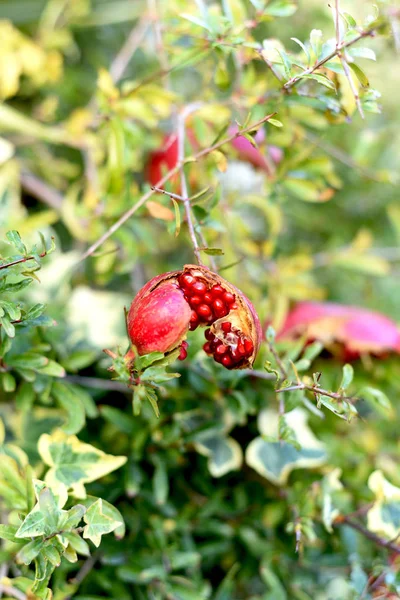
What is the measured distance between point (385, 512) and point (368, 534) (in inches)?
1.1

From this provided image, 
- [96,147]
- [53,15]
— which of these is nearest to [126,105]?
[96,147]

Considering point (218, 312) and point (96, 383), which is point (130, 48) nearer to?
point (96, 383)

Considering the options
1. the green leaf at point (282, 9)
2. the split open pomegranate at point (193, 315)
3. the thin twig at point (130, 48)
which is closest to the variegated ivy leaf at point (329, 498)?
the split open pomegranate at point (193, 315)

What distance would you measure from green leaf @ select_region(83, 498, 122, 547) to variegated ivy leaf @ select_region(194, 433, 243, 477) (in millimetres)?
220

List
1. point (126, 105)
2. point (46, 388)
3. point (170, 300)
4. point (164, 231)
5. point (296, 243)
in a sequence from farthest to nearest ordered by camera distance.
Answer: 1. point (296, 243)
2. point (164, 231)
3. point (126, 105)
4. point (46, 388)
5. point (170, 300)

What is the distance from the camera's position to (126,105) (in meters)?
0.68

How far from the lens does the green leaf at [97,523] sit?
438 mm

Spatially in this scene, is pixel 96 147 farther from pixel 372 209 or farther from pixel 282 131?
pixel 372 209

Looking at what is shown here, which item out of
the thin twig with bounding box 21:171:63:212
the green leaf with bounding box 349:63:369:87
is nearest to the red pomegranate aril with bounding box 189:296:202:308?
the green leaf with bounding box 349:63:369:87

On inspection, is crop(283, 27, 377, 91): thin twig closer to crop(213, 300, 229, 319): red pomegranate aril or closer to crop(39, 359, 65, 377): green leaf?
crop(213, 300, 229, 319): red pomegranate aril

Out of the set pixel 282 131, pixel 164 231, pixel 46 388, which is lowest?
pixel 164 231

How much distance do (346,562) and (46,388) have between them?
0.37 m

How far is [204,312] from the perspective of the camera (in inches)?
17.1

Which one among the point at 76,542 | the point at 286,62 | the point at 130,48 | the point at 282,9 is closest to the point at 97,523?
the point at 76,542
